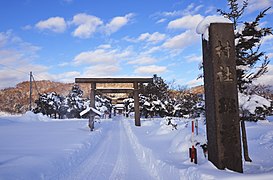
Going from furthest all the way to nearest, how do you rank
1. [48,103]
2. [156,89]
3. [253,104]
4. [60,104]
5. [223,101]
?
[60,104] < [48,103] < [156,89] < [253,104] < [223,101]

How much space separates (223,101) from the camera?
5.44 meters

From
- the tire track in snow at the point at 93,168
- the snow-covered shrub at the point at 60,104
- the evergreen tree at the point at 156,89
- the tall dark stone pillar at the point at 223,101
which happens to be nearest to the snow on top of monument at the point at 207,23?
the tall dark stone pillar at the point at 223,101

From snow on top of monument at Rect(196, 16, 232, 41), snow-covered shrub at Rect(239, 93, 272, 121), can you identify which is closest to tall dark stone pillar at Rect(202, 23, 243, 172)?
snow on top of monument at Rect(196, 16, 232, 41)

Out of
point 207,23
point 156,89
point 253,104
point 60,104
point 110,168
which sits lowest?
point 110,168

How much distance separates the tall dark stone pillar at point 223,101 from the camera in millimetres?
5336

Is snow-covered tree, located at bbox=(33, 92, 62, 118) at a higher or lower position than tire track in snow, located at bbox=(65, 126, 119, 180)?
higher

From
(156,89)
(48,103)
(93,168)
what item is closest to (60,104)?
(48,103)

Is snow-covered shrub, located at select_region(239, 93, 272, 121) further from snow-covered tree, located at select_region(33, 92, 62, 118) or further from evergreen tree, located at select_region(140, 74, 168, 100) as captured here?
snow-covered tree, located at select_region(33, 92, 62, 118)

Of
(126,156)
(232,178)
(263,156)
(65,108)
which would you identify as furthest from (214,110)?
(65,108)

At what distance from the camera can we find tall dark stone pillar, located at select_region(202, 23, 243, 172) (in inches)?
210

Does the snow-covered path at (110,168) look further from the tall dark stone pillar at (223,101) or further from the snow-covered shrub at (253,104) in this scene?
the snow-covered shrub at (253,104)

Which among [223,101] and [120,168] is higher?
[223,101]

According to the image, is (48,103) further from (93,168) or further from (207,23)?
(207,23)

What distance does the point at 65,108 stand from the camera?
51.2m
